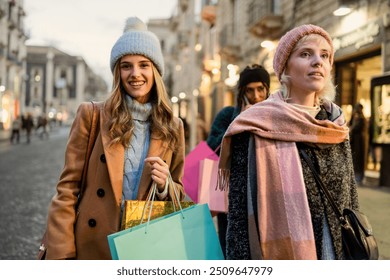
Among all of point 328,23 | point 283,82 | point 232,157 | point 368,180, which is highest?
point 328,23

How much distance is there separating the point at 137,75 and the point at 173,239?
0.64m

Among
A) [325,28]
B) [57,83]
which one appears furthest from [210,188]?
[57,83]

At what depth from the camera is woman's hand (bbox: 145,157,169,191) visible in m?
1.76

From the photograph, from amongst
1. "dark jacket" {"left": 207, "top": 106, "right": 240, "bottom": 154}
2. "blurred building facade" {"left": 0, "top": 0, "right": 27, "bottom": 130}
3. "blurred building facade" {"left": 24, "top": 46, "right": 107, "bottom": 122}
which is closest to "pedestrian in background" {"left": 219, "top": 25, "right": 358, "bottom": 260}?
"dark jacket" {"left": 207, "top": 106, "right": 240, "bottom": 154}

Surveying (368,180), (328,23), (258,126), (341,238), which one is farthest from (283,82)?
(328,23)

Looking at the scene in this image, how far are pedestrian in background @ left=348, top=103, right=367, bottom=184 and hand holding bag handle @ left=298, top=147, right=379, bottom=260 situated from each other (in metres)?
7.15

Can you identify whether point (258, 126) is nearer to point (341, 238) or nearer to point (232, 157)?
point (232, 157)

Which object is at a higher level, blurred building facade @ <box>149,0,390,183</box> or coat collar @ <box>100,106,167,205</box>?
blurred building facade @ <box>149,0,390,183</box>

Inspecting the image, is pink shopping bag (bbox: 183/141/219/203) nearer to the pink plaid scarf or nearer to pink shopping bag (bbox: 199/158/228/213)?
pink shopping bag (bbox: 199/158/228/213)

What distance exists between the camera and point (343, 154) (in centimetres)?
167

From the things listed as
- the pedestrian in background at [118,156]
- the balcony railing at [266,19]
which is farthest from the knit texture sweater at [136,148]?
the balcony railing at [266,19]

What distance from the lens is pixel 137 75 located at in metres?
1.92

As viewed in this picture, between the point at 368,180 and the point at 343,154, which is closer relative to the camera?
the point at 343,154

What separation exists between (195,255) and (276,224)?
0.84ft
